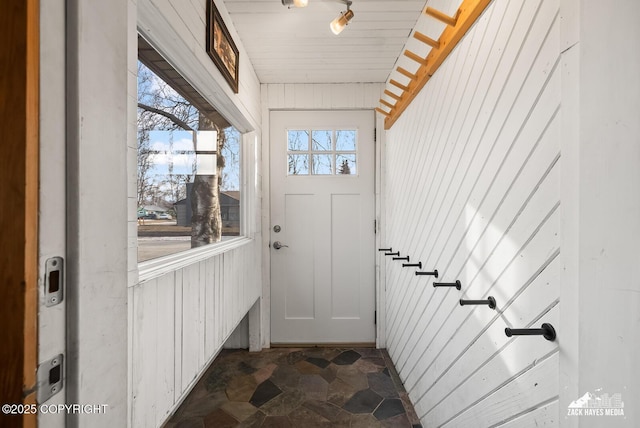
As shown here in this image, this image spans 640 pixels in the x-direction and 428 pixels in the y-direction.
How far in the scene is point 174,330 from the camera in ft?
3.67

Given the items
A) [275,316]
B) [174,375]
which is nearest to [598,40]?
[174,375]

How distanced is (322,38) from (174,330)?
6.52 feet

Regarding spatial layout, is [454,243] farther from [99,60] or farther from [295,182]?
[295,182]

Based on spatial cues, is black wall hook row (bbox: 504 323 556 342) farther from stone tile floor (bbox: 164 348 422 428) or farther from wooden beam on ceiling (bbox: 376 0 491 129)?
stone tile floor (bbox: 164 348 422 428)

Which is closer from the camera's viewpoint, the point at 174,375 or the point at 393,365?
the point at 174,375

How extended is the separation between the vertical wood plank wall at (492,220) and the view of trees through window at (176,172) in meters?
1.27

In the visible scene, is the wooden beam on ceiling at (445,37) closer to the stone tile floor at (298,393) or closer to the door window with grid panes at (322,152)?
the door window with grid panes at (322,152)

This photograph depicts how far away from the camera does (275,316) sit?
259 centimetres

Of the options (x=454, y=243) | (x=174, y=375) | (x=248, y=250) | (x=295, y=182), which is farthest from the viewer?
(x=295, y=182)

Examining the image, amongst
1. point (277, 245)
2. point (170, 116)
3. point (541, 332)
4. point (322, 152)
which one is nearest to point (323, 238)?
point (277, 245)

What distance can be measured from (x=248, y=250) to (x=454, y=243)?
1528 millimetres

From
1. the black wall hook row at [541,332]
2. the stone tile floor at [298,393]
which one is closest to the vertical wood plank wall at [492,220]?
the black wall hook row at [541,332]

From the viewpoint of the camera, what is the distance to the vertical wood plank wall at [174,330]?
0.91 m

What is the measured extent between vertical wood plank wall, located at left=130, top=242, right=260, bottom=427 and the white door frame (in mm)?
826
